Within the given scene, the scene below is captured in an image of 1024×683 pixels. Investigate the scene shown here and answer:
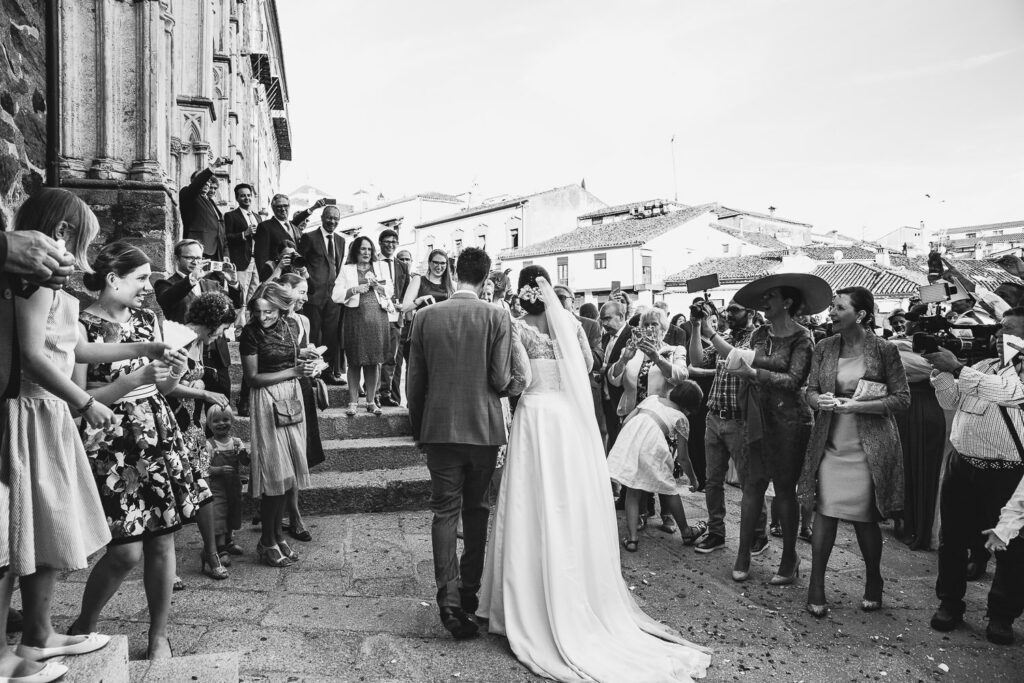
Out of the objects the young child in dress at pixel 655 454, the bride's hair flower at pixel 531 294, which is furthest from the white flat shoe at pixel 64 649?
the young child in dress at pixel 655 454

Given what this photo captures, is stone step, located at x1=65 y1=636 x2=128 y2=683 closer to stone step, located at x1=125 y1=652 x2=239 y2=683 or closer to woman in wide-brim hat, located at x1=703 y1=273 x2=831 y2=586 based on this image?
stone step, located at x1=125 y1=652 x2=239 y2=683

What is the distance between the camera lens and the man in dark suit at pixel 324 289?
7.87 m

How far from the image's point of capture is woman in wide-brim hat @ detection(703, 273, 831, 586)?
4.85 metres

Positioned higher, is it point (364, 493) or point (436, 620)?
point (364, 493)

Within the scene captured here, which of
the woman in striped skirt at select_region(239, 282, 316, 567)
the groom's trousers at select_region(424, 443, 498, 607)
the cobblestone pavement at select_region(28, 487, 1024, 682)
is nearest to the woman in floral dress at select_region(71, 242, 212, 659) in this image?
the cobblestone pavement at select_region(28, 487, 1024, 682)

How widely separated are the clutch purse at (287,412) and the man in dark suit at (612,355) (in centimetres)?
324

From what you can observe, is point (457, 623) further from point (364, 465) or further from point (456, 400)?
point (364, 465)

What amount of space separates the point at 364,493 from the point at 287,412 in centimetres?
139

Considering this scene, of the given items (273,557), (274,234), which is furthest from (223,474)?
(274,234)

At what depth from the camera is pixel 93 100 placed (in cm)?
700

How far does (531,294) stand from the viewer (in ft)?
13.6

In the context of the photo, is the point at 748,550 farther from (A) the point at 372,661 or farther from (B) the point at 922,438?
(A) the point at 372,661

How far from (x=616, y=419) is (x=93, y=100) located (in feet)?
20.8

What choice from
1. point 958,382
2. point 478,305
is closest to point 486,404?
point 478,305
